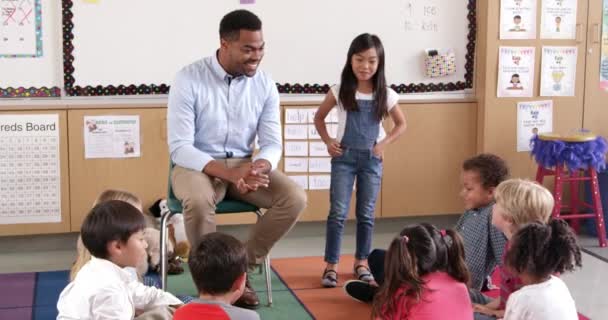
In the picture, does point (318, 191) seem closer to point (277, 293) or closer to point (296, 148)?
point (296, 148)

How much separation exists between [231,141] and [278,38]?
3.67ft

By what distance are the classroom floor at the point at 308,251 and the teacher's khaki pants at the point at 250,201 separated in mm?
689

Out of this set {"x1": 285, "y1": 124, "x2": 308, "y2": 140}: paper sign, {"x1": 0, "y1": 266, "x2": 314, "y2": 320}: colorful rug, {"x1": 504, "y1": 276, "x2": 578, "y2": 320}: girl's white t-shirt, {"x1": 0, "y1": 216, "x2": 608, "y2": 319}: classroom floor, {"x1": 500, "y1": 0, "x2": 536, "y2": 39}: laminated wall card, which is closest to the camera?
{"x1": 504, "y1": 276, "x2": 578, "y2": 320}: girl's white t-shirt

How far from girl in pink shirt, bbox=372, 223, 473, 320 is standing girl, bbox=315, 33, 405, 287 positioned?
1.23m

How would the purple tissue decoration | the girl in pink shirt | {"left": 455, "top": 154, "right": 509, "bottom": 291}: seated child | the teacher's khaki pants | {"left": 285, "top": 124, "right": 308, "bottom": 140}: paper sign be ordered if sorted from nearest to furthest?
the girl in pink shirt
{"left": 455, "top": 154, "right": 509, "bottom": 291}: seated child
the teacher's khaki pants
the purple tissue decoration
{"left": 285, "top": 124, "right": 308, "bottom": 140}: paper sign

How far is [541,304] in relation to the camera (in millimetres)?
2104

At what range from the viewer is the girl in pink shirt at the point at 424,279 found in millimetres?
2283

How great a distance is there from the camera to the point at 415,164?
4535 mm

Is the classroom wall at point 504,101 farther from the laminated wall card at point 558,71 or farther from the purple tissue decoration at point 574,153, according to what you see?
the purple tissue decoration at point 574,153

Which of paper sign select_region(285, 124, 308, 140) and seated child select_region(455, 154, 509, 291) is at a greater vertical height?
paper sign select_region(285, 124, 308, 140)

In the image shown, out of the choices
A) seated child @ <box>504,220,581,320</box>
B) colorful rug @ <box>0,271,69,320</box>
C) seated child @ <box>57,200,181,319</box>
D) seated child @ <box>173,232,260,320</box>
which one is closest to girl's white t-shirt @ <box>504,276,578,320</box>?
seated child @ <box>504,220,581,320</box>

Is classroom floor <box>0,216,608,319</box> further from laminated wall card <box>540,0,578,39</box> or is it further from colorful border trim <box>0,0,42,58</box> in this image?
laminated wall card <box>540,0,578,39</box>

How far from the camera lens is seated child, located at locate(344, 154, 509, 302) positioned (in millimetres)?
2873

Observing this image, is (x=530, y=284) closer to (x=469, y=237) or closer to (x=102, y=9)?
(x=469, y=237)
